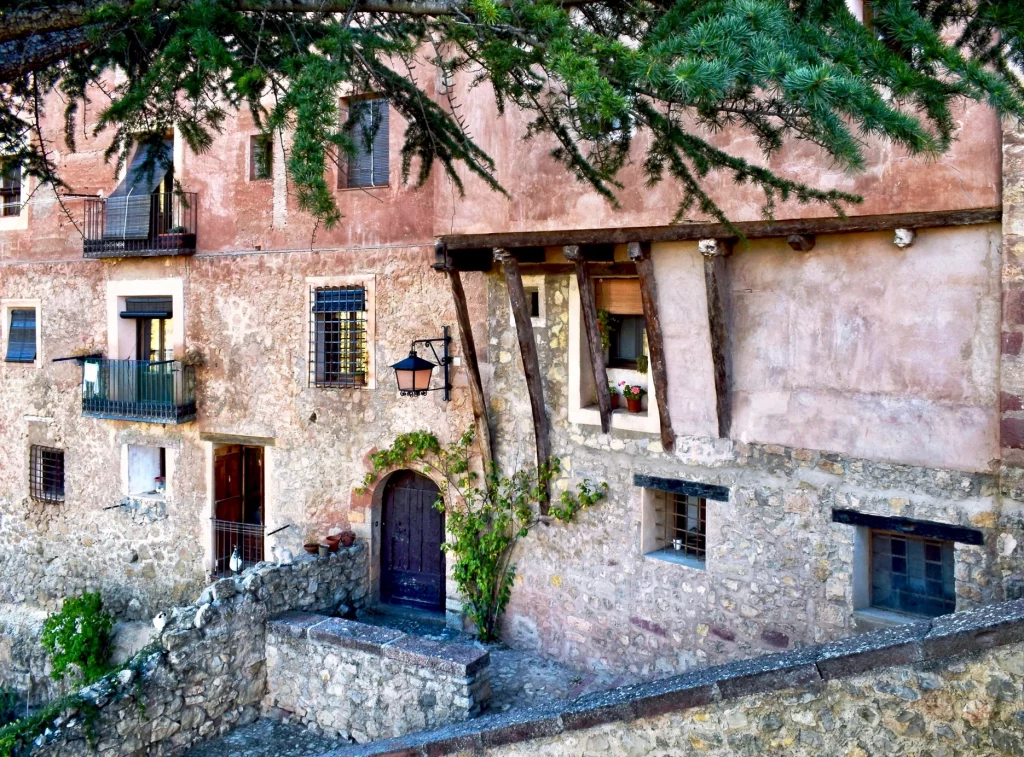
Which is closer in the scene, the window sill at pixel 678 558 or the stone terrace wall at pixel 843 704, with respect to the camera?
the stone terrace wall at pixel 843 704

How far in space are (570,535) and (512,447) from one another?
1.18 meters

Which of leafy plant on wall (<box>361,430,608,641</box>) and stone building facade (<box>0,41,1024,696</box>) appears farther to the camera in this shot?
leafy plant on wall (<box>361,430,608,641</box>)

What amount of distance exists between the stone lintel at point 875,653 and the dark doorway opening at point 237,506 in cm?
851

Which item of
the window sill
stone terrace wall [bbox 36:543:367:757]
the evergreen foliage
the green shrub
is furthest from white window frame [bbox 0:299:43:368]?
the window sill

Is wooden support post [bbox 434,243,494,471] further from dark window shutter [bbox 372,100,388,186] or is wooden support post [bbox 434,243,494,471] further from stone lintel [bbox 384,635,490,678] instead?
stone lintel [bbox 384,635,490,678]

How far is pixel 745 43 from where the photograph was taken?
4.35 meters

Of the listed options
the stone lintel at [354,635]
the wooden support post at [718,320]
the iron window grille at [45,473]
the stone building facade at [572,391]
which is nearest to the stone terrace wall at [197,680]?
the stone lintel at [354,635]

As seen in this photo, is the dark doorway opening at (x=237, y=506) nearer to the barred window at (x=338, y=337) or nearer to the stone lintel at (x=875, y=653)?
the barred window at (x=338, y=337)

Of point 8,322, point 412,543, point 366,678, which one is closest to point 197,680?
point 366,678

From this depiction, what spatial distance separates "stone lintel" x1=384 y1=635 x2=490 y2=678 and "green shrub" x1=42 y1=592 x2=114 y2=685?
19.2ft

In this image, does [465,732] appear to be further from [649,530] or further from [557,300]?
[557,300]

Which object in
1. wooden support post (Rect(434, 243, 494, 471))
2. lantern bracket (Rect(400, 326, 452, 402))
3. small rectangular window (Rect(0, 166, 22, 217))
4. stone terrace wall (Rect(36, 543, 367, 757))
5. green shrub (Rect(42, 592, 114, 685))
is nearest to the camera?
stone terrace wall (Rect(36, 543, 367, 757))

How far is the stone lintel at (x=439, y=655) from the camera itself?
8.63m

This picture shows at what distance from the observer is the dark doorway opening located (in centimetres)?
1312
